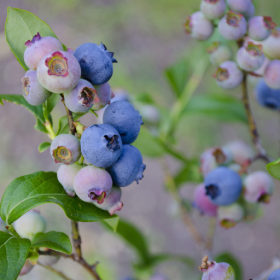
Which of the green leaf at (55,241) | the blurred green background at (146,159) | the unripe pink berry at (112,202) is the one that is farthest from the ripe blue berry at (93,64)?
the blurred green background at (146,159)

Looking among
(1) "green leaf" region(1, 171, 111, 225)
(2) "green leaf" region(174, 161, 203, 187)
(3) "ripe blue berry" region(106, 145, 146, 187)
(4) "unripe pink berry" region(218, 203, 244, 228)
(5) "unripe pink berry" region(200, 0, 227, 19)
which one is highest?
(5) "unripe pink berry" region(200, 0, 227, 19)

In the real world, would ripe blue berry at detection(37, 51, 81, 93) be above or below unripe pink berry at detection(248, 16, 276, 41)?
below

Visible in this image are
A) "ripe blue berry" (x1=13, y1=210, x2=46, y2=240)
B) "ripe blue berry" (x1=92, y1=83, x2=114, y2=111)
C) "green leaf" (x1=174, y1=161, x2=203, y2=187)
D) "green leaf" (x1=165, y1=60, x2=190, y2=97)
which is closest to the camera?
"ripe blue berry" (x1=92, y1=83, x2=114, y2=111)

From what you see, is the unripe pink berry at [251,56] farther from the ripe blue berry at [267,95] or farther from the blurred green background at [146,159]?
the blurred green background at [146,159]

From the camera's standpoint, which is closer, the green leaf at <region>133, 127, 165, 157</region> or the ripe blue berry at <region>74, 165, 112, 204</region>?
the ripe blue berry at <region>74, 165, 112, 204</region>

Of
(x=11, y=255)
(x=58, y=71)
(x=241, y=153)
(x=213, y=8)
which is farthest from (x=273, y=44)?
(x=11, y=255)

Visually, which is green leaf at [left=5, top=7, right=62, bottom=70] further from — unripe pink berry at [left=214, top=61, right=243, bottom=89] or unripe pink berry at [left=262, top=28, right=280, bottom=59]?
unripe pink berry at [left=262, top=28, right=280, bottom=59]

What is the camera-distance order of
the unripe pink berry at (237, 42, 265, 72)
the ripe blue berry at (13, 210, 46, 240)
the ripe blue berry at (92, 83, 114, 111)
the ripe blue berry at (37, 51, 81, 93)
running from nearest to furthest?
the ripe blue berry at (37, 51, 81, 93), the ripe blue berry at (92, 83, 114, 111), the ripe blue berry at (13, 210, 46, 240), the unripe pink berry at (237, 42, 265, 72)

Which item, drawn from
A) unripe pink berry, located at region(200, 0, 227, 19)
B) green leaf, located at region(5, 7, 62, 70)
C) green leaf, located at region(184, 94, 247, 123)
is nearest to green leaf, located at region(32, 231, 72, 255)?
green leaf, located at region(5, 7, 62, 70)
